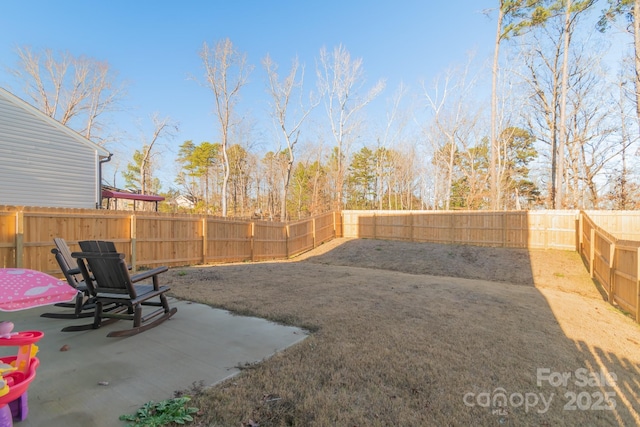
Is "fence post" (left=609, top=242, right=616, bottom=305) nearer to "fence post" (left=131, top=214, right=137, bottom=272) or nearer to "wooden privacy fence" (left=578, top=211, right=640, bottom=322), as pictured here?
"wooden privacy fence" (left=578, top=211, right=640, bottom=322)

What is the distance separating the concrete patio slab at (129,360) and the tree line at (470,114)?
1614 cm

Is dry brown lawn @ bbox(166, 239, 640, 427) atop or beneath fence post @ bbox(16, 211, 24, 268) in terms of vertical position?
beneath

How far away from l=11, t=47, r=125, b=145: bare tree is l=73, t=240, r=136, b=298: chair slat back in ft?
76.0

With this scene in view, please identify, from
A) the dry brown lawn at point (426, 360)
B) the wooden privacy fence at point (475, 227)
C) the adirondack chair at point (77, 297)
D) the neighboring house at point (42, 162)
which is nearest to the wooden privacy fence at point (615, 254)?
the dry brown lawn at point (426, 360)

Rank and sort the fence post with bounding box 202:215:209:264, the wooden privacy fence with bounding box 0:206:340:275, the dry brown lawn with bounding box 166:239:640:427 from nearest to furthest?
the dry brown lawn with bounding box 166:239:640:427 → the wooden privacy fence with bounding box 0:206:340:275 → the fence post with bounding box 202:215:209:264

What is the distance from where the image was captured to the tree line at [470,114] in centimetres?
1656

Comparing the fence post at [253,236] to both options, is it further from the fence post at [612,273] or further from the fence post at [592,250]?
the fence post at [592,250]

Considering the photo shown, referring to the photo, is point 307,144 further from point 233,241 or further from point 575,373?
point 575,373

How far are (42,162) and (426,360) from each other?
1321 cm

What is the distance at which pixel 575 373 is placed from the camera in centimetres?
286

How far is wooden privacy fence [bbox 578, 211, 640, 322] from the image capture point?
214 inches

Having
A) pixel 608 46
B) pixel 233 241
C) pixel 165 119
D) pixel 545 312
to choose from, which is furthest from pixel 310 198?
pixel 545 312

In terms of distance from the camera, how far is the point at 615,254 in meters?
6.47

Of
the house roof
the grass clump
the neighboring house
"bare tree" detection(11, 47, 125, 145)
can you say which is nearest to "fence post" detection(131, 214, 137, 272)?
the neighboring house
